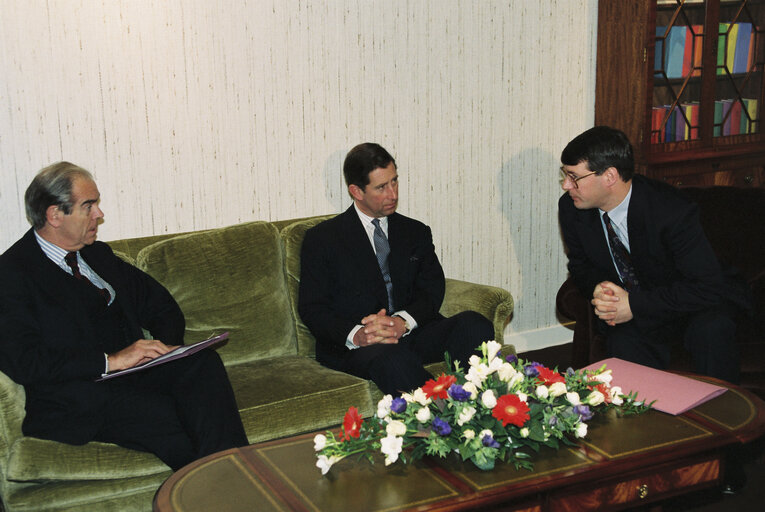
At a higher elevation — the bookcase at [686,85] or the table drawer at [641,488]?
the bookcase at [686,85]

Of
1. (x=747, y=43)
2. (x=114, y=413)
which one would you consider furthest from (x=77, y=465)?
(x=747, y=43)

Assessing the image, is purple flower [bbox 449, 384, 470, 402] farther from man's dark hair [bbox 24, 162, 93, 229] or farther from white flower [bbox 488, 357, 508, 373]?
man's dark hair [bbox 24, 162, 93, 229]

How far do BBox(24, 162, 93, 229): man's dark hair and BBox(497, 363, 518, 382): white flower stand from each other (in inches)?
58.2

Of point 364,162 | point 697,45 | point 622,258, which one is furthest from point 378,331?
point 697,45

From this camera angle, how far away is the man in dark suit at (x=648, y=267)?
9.71 ft

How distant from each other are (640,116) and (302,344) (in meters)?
2.11

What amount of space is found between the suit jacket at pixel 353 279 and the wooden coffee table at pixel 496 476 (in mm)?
977

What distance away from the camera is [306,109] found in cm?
357

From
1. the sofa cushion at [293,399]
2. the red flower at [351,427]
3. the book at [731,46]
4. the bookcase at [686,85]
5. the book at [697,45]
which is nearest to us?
the red flower at [351,427]

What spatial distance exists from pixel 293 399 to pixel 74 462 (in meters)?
0.72

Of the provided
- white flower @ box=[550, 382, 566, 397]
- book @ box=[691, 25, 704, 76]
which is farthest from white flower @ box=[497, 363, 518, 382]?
book @ box=[691, 25, 704, 76]

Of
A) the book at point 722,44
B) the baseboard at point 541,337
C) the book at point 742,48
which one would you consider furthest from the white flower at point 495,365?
the book at point 742,48

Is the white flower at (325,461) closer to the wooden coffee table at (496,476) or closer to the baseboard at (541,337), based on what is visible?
the wooden coffee table at (496,476)

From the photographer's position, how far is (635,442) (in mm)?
2080
